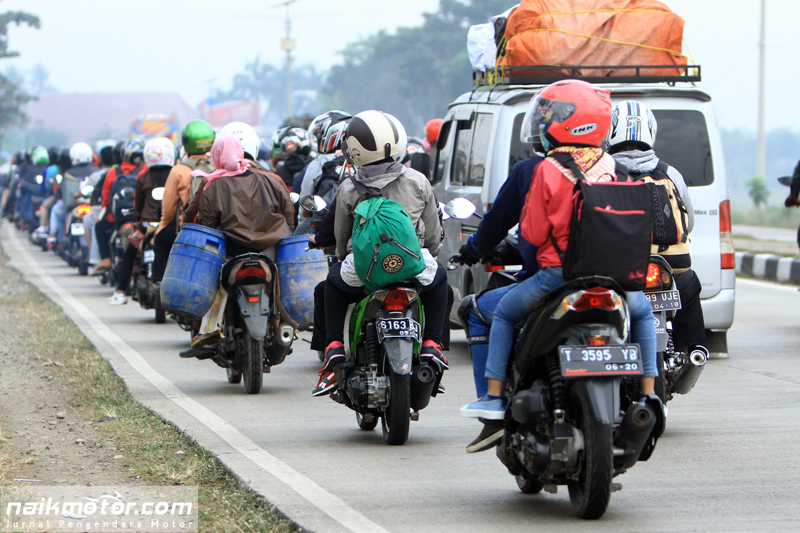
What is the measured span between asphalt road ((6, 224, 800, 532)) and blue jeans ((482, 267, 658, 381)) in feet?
1.99

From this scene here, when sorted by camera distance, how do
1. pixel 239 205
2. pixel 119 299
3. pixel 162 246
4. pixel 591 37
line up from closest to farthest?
1. pixel 239 205
2. pixel 591 37
3. pixel 162 246
4. pixel 119 299

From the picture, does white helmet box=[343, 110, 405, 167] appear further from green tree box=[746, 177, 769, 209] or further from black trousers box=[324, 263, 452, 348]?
green tree box=[746, 177, 769, 209]

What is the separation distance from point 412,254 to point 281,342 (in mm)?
2341

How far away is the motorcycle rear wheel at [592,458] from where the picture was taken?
4.66 meters

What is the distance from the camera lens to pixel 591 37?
384 inches

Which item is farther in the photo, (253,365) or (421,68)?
(421,68)

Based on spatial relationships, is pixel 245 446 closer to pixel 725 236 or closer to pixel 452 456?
pixel 452 456

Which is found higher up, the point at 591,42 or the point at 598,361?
the point at 591,42

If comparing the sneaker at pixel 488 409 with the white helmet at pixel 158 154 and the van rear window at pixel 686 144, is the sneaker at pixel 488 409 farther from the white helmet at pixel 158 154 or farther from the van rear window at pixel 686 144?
the white helmet at pixel 158 154

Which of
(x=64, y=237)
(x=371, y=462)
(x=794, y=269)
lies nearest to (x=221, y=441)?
(x=371, y=462)

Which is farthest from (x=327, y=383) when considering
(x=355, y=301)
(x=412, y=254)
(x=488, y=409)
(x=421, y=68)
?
(x=421, y=68)

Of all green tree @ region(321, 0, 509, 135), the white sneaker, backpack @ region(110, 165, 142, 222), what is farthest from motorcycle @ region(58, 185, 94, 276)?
green tree @ region(321, 0, 509, 135)

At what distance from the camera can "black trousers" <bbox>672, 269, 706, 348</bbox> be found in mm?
6840

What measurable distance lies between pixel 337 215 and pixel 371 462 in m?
1.30
